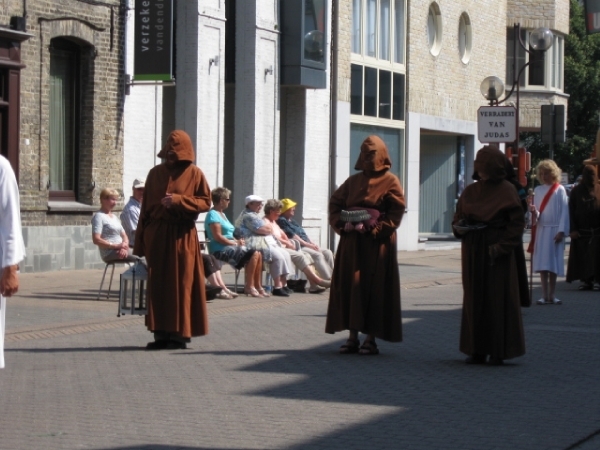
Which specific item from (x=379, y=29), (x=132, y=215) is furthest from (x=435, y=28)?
(x=132, y=215)

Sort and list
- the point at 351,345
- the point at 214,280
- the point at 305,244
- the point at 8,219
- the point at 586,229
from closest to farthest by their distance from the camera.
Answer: the point at 8,219
the point at 351,345
the point at 214,280
the point at 305,244
the point at 586,229

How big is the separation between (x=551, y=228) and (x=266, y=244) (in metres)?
3.82

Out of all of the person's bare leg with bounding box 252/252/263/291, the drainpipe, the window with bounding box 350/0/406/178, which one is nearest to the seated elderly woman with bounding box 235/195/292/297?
the person's bare leg with bounding box 252/252/263/291

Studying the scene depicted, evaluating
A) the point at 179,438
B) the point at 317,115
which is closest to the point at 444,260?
the point at 317,115

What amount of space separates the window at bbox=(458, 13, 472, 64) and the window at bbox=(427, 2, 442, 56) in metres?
1.73

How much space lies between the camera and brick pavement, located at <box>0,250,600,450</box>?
7.52 m

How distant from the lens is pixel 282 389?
9266 mm

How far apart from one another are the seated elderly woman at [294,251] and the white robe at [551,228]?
10.00ft

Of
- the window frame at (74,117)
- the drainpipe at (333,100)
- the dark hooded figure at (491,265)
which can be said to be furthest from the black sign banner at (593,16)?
A: the drainpipe at (333,100)

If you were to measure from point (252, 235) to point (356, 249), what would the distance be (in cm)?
656

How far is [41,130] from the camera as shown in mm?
20922

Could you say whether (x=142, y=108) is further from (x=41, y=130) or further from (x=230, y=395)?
(x=230, y=395)

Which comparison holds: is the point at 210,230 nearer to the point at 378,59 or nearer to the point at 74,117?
the point at 74,117

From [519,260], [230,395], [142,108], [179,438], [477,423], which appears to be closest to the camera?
[179,438]
